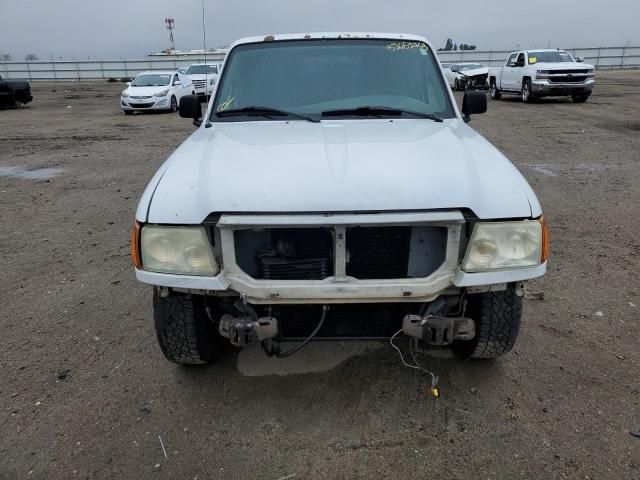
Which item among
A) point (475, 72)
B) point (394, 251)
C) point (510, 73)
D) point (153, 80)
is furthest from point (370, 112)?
point (475, 72)

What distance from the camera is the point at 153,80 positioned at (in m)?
19.5

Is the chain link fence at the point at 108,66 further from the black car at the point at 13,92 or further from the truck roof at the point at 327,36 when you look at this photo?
the truck roof at the point at 327,36

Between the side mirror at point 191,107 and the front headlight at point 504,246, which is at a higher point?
the side mirror at point 191,107

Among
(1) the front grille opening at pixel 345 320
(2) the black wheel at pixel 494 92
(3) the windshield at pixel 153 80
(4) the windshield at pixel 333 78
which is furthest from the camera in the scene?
(2) the black wheel at pixel 494 92

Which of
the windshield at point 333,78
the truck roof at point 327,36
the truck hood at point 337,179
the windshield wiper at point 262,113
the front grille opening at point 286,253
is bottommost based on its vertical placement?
the front grille opening at point 286,253

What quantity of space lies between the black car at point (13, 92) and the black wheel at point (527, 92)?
62.7 feet

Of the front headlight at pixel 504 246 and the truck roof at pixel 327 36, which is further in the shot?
the truck roof at pixel 327 36

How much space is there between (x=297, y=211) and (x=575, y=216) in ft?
→ 15.5

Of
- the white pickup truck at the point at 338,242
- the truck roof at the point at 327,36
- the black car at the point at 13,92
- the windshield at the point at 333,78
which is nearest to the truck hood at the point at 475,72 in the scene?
the black car at the point at 13,92

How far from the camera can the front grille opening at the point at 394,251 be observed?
245cm

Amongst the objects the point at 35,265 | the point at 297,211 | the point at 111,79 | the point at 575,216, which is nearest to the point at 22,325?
the point at 35,265

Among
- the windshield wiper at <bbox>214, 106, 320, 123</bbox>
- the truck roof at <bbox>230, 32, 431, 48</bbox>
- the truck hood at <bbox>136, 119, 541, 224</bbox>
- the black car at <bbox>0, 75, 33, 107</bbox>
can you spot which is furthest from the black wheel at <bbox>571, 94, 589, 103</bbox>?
the black car at <bbox>0, 75, 33, 107</bbox>

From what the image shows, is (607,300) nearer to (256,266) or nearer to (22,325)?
(256,266)

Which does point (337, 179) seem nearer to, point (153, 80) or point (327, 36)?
point (327, 36)
